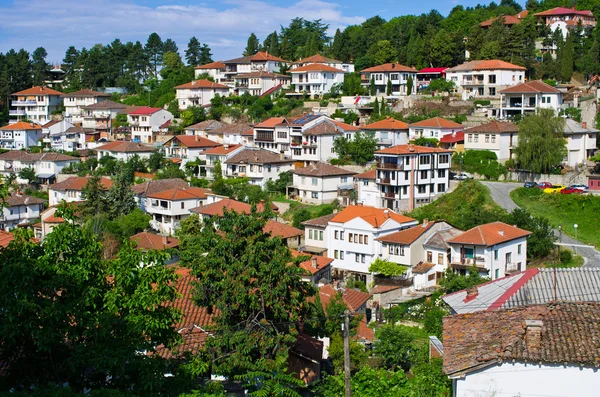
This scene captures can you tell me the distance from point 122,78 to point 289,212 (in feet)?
147

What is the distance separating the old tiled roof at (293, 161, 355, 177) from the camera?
40.6m

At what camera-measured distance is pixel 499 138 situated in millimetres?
39375

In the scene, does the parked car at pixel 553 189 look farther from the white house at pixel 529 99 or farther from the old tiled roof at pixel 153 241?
the old tiled roof at pixel 153 241

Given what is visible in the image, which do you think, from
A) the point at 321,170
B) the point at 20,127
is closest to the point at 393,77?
the point at 321,170

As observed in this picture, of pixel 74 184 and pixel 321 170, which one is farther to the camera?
pixel 74 184

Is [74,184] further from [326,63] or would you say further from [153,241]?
[326,63]

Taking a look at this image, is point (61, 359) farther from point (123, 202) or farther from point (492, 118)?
point (492, 118)

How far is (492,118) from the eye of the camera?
4491 cm

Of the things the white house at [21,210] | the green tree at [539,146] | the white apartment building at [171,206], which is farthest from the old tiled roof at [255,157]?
the green tree at [539,146]

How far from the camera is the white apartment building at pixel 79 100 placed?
68.9m

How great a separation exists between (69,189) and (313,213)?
1813cm

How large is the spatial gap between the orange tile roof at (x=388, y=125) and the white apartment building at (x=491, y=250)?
14946mm

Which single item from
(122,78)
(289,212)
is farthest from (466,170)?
(122,78)

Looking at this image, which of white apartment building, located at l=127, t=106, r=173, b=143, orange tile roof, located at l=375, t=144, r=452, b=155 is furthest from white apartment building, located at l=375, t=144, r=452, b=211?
white apartment building, located at l=127, t=106, r=173, b=143
